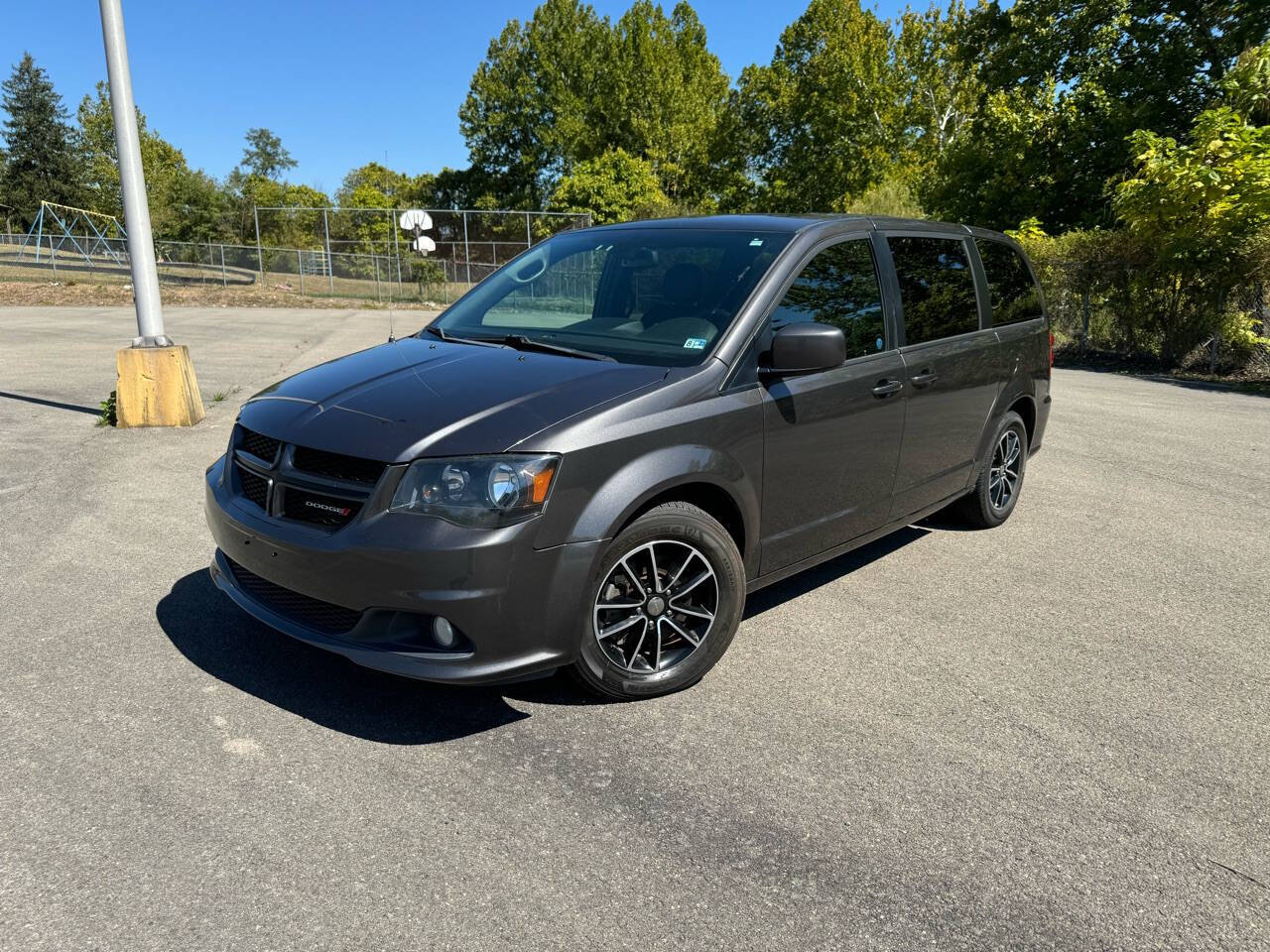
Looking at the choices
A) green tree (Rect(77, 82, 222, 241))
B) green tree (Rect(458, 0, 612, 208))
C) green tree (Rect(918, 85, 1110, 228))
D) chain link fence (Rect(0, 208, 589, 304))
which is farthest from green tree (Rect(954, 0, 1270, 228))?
green tree (Rect(77, 82, 222, 241))

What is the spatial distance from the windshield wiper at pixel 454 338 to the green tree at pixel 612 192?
38.4 meters

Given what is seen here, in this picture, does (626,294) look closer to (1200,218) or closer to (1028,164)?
(1200,218)

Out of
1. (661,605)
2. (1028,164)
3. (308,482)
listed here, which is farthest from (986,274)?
(1028,164)

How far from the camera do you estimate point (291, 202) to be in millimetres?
76562

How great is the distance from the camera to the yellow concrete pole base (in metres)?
7.94

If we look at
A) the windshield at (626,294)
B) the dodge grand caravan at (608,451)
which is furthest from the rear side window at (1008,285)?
the windshield at (626,294)

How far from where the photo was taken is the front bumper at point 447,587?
9.35 feet

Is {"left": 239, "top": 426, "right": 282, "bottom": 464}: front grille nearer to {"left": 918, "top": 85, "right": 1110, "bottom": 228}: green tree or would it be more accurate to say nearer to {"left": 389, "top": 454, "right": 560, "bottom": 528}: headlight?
{"left": 389, "top": 454, "right": 560, "bottom": 528}: headlight

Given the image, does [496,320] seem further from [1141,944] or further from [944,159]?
[944,159]

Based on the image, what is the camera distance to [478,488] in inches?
114

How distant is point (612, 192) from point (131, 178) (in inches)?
1457

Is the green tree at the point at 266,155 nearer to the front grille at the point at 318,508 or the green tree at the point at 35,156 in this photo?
the green tree at the point at 35,156

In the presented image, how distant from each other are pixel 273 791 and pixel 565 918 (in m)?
1.07

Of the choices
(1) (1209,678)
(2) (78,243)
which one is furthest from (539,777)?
(2) (78,243)
